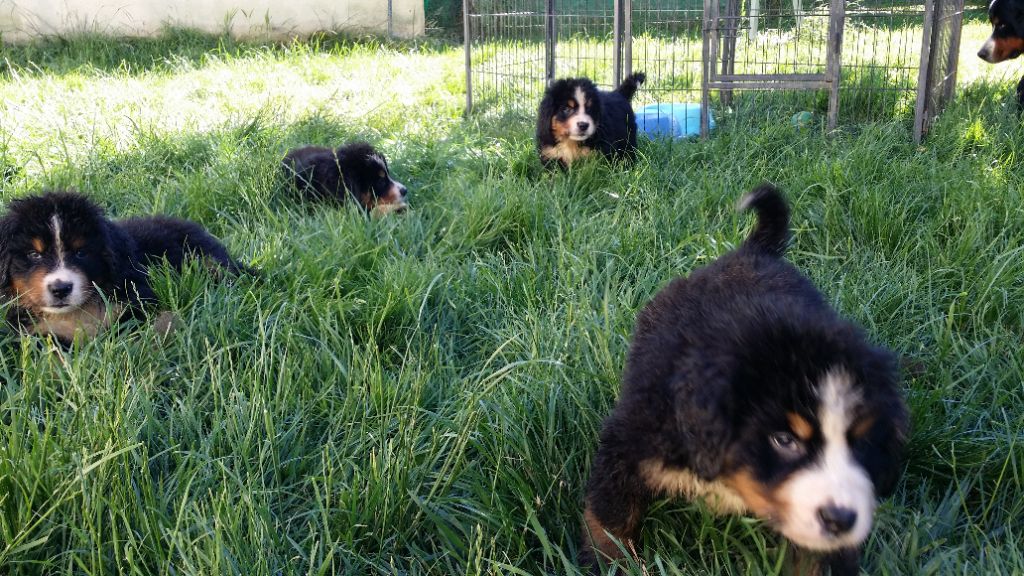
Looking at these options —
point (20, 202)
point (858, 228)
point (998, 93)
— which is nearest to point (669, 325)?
point (858, 228)

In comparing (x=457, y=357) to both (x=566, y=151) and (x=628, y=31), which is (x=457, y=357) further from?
(x=628, y=31)

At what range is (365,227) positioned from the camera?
364 centimetres

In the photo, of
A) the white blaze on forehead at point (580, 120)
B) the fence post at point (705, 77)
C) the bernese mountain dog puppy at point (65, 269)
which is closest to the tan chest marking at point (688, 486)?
the bernese mountain dog puppy at point (65, 269)

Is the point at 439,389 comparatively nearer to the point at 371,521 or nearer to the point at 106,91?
the point at 371,521

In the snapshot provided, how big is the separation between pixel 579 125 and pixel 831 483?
11.8 ft

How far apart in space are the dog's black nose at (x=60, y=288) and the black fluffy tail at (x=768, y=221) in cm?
214

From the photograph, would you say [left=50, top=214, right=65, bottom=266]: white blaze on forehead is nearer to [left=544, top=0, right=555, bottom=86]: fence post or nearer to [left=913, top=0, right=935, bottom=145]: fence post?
[left=544, top=0, right=555, bottom=86]: fence post

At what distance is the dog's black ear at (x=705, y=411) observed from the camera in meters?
1.54

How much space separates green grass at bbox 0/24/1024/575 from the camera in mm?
1768

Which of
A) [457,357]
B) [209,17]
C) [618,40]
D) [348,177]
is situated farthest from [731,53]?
[209,17]

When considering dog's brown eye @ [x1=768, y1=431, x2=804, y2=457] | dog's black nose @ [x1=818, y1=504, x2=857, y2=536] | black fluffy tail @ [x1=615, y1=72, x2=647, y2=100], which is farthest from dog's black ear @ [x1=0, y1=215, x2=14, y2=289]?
black fluffy tail @ [x1=615, y1=72, x2=647, y2=100]

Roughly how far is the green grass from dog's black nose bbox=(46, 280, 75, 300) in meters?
0.21

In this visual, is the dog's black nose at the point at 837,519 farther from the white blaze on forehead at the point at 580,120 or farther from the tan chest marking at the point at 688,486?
the white blaze on forehead at the point at 580,120

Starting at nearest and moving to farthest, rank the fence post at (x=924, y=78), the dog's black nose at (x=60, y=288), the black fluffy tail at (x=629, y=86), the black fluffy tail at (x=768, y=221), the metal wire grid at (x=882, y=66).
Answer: the black fluffy tail at (x=768, y=221) → the dog's black nose at (x=60, y=288) → the fence post at (x=924, y=78) → the black fluffy tail at (x=629, y=86) → the metal wire grid at (x=882, y=66)
